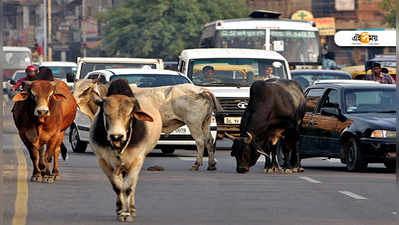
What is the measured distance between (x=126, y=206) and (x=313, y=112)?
981 centimetres

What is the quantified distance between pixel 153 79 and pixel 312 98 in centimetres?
333

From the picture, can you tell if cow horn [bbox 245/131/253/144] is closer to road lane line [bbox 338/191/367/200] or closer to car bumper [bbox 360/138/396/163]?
car bumper [bbox 360/138/396/163]

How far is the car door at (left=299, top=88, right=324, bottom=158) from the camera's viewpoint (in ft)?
72.5

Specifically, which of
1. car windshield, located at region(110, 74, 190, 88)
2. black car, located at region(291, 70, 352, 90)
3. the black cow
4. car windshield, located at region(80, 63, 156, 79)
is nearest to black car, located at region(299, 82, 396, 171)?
the black cow

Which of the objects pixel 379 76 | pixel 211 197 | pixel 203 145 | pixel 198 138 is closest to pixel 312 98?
pixel 203 145

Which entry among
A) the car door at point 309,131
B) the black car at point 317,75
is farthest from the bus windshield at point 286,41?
the car door at point 309,131

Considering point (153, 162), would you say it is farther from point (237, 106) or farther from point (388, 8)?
point (388, 8)

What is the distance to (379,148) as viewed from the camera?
2003 cm

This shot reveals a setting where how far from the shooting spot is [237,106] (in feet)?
87.2

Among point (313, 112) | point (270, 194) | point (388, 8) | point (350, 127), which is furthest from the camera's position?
point (388, 8)

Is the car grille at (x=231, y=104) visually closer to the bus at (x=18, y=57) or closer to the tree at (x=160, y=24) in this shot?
the tree at (x=160, y=24)

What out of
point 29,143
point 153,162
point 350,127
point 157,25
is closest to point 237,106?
point 153,162

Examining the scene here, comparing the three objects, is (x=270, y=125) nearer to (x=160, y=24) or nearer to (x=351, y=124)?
(x=351, y=124)

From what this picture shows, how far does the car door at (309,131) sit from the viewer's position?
22.1 metres
